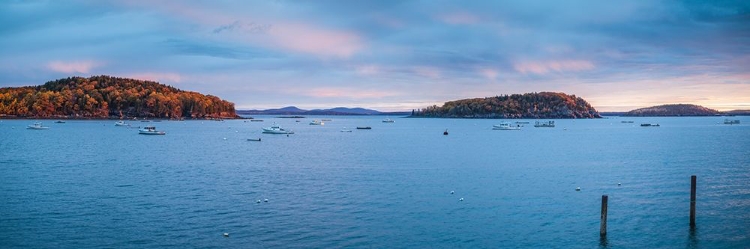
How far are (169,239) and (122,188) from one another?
16840mm

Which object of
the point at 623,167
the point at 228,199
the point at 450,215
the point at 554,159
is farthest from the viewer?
the point at 554,159

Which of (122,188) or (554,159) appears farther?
(554,159)

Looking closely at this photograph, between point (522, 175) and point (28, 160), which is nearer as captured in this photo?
point (522, 175)

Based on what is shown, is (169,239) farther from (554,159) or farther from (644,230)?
(554,159)

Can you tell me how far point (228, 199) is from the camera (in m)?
34.6

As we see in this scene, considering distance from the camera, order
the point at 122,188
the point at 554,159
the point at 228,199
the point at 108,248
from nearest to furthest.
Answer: the point at 108,248 < the point at 228,199 < the point at 122,188 < the point at 554,159

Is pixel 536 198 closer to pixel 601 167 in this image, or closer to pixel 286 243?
pixel 286 243

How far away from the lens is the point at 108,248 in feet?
75.0

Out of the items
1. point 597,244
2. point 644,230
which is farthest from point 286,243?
point 644,230

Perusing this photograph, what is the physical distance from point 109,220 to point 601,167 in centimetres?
4646

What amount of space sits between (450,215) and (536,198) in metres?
8.49

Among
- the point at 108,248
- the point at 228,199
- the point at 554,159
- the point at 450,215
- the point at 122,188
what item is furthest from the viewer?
the point at 554,159

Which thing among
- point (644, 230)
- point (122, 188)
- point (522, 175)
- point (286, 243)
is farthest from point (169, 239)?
point (522, 175)

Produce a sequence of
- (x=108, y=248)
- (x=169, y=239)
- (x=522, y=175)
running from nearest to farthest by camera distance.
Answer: (x=108, y=248)
(x=169, y=239)
(x=522, y=175)
